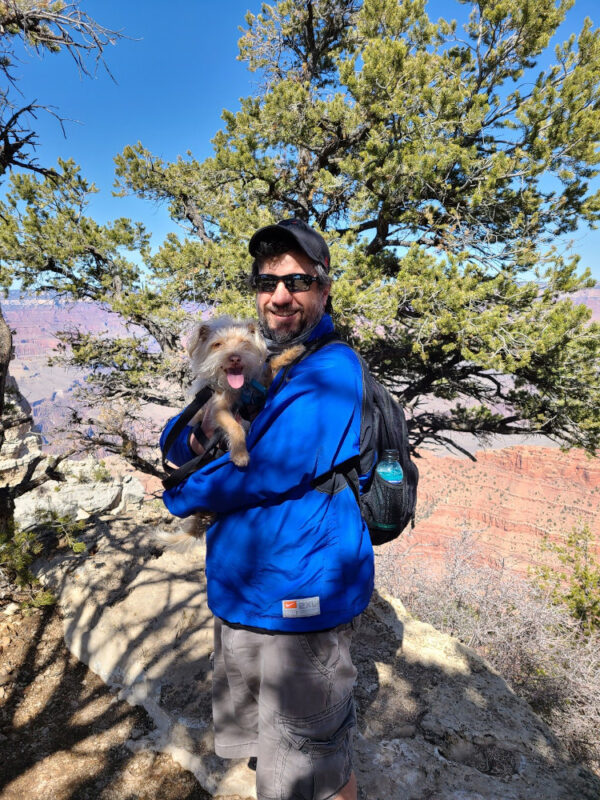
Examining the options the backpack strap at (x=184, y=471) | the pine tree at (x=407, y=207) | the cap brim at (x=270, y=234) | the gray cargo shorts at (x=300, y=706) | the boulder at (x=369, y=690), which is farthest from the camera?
the pine tree at (x=407, y=207)

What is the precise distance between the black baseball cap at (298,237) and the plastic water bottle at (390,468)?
0.87 metres

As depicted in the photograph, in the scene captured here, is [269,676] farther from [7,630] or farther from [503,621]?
[503,621]

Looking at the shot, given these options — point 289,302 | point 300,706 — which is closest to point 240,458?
point 289,302

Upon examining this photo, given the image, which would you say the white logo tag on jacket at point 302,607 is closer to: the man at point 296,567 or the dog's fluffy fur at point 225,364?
the man at point 296,567

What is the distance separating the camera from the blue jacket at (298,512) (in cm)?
138

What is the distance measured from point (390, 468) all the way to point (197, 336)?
1418 millimetres

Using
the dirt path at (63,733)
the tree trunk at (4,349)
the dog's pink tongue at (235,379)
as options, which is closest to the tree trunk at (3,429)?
the tree trunk at (4,349)

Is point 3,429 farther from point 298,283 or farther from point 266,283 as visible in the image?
point 298,283

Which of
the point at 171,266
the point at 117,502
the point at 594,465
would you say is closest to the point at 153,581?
the point at 117,502

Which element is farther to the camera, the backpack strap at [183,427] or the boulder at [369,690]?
the boulder at [369,690]

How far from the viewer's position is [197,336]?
240 cm

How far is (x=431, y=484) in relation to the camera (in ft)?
206

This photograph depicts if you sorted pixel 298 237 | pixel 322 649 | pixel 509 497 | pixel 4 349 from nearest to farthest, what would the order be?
pixel 322 649, pixel 298 237, pixel 4 349, pixel 509 497

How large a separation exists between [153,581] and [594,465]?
7540 centimetres
